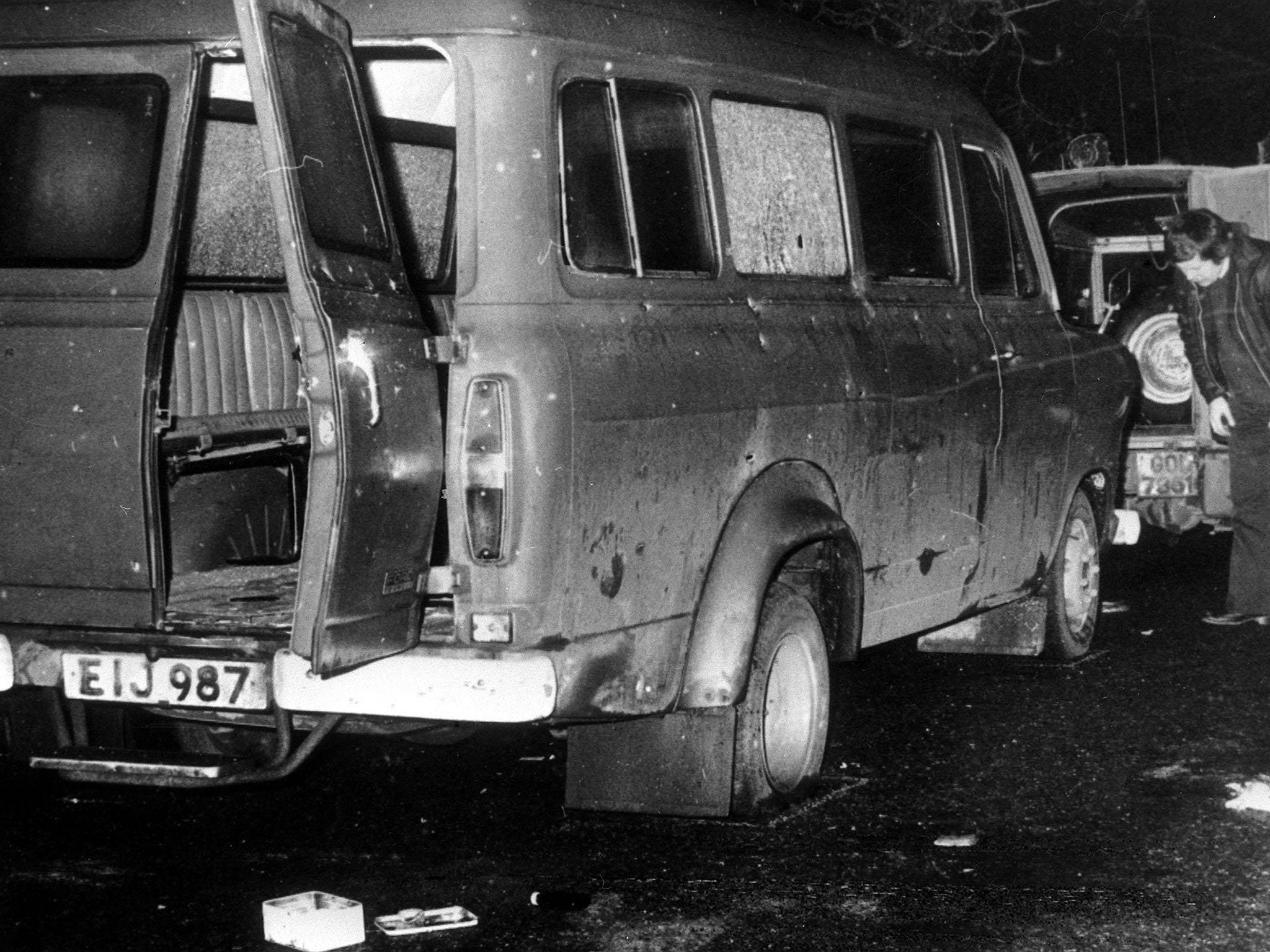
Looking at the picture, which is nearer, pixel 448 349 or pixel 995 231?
pixel 448 349

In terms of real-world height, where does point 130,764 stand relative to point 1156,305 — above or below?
below

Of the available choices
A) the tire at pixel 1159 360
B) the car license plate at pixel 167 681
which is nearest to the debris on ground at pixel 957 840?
the car license plate at pixel 167 681

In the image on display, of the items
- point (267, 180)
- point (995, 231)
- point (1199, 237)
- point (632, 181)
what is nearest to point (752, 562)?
point (632, 181)

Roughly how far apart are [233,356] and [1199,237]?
446 cm

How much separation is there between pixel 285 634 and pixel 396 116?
3032 millimetres

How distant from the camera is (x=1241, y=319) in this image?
8.68 metres

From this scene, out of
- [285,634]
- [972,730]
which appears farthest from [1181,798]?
[285,634]

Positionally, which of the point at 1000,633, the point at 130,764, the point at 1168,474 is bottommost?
the point at 1000,633

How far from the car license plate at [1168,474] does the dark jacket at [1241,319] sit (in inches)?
78.0

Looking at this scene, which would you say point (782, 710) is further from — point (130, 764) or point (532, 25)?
point (532, 25)

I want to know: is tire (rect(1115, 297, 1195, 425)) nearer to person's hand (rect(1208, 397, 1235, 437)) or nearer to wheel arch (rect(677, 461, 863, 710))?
person's hand (rect(1208, 397, 1235, 437))

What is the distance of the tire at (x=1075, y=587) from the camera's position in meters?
7.81

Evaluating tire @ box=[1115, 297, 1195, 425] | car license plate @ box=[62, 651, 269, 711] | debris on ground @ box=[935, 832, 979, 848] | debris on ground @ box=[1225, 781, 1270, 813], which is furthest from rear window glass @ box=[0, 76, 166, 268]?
tire @ box=[1115, 297, 1195, 425]

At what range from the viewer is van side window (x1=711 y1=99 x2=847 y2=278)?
17.9ft
